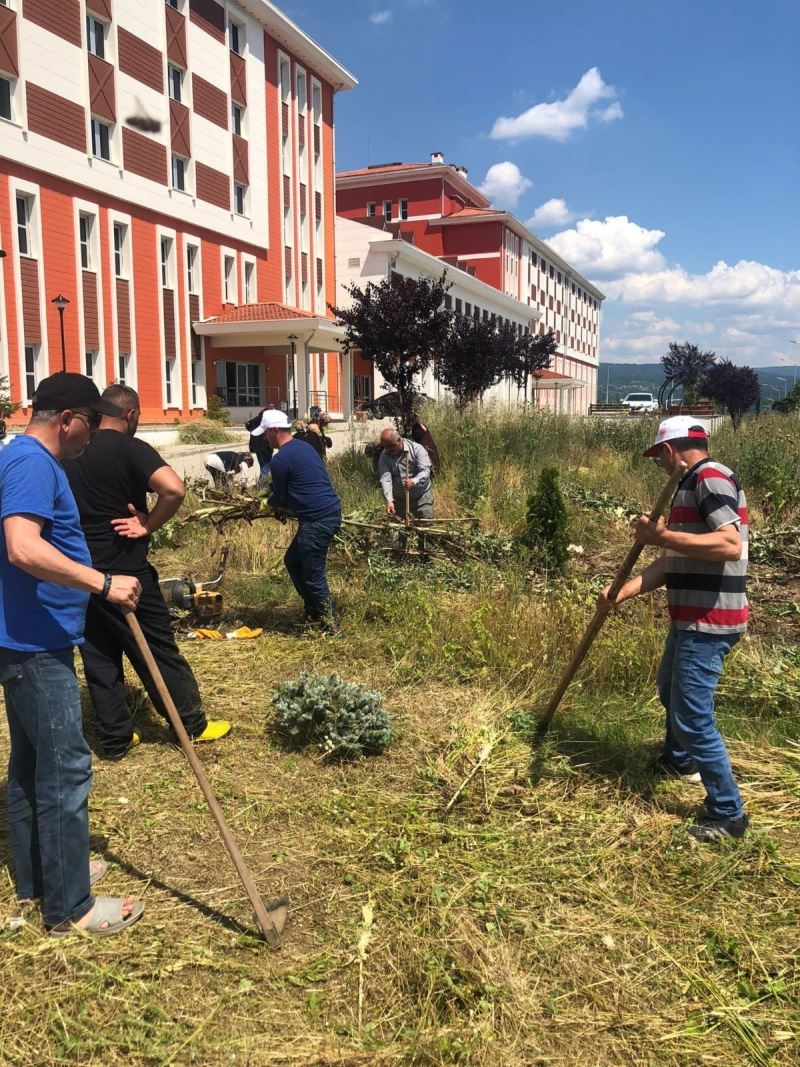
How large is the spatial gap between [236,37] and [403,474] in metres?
29.5

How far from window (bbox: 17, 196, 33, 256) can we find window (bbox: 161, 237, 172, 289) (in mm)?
5768

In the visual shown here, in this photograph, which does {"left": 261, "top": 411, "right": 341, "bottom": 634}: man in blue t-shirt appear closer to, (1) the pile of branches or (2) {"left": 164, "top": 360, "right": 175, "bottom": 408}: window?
(1) the pile of branches

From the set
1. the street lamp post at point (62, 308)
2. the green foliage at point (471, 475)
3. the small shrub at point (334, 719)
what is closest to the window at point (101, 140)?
the street lamp post at point (62, 308)

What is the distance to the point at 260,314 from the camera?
28.3 m

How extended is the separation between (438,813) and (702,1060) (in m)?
1.50

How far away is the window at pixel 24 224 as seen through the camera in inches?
837

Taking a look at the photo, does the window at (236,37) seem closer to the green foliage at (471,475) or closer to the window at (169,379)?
the window at (169,379)

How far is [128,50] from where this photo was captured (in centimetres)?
2405

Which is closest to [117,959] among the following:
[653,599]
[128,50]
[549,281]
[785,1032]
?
[785,1032]

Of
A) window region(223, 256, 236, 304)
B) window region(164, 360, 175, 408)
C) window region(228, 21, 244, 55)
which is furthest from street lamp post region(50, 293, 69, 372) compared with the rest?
window region(228, 21, 244, 55)

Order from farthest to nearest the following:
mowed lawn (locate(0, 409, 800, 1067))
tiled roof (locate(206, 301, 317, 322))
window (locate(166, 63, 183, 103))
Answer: tiled roof (locate(206, 301, 317, 322)) → window (locate(166, 63, 183, 103)) → mowed lawn (locate(0, 409, 800, 1067))

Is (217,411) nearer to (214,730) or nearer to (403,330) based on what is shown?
(403,330)

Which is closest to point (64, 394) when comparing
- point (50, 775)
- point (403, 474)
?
point (50, 775)

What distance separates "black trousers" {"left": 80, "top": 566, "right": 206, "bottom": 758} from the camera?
4203 mm
